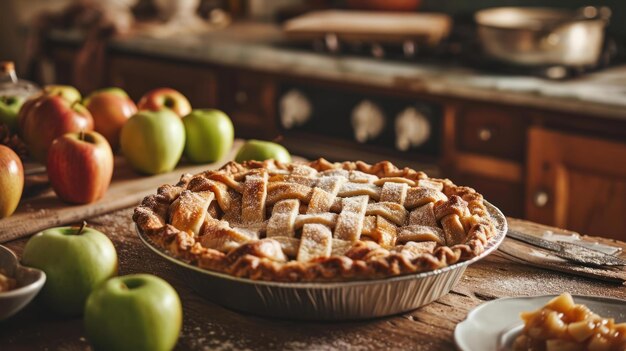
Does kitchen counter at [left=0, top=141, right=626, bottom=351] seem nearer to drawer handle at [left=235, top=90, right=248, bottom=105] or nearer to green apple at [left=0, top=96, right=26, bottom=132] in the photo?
green apple at [left=0, top=96, right=26, bottom=132]

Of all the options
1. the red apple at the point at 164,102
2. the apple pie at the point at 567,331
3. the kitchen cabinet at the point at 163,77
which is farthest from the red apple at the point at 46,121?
the kitchen cabinet at the point at 163,77

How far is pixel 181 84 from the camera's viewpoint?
3.08 meters

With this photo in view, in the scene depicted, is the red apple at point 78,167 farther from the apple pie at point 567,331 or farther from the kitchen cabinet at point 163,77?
the kitchen cabinet at point 163,77

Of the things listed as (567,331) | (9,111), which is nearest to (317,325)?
(567,331)

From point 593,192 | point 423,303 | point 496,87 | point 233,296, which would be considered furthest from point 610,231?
point 233,296

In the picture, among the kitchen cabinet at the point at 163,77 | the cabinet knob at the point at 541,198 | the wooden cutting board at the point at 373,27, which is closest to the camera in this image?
the cabinet knob at the point at 541,198

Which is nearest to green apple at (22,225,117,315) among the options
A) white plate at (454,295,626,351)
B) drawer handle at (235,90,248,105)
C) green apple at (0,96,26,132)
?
white plate at (454,295,626,351)

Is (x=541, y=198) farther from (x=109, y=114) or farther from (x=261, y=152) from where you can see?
(x=109, y=114)

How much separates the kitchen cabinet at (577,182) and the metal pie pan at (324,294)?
119cm

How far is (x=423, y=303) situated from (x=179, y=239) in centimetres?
33

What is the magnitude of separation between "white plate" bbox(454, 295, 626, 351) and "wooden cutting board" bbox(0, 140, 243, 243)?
749 millimetres

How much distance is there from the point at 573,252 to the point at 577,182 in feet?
3.41

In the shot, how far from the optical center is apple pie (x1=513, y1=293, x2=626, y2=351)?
90cm

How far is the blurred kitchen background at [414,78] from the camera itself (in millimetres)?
2209
